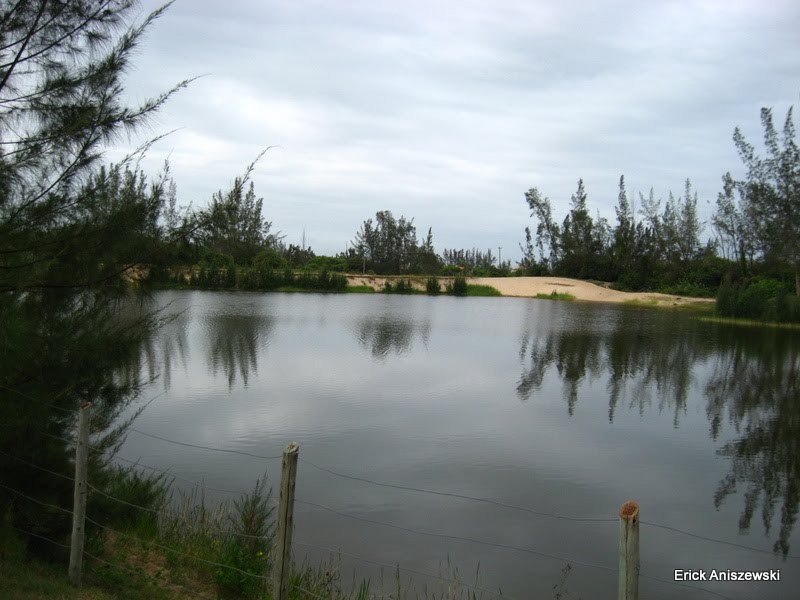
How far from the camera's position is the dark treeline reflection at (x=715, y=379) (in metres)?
9.17

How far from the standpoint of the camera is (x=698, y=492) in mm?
8758

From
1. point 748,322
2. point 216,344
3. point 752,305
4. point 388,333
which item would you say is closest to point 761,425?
point 216,344

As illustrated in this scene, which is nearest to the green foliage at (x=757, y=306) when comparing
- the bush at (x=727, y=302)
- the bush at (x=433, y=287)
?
A: the bush at (x=727, y=302)

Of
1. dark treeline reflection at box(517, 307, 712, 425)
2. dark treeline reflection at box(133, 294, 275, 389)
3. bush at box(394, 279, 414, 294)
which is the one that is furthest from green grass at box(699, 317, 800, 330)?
bush at box(394, 279, 414, 294)

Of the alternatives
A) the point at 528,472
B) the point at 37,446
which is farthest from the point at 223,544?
the point at 528,472

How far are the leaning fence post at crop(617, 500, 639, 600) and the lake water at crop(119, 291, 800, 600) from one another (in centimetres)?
281

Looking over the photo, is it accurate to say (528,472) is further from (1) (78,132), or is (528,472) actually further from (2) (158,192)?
(1) (78,132)

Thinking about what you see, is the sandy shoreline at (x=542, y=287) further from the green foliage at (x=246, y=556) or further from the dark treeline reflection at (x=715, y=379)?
the green foliage at (x=246, y=556)

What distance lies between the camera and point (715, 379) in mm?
17047

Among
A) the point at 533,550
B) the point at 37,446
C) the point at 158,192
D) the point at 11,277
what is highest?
the point at 158,192

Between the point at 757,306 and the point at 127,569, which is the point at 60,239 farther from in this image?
the point at 757,306

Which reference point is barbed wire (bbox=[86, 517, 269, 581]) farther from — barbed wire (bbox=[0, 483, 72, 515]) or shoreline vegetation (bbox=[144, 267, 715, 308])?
shoreline vegetation (bbox=[144, 267, 715, 308])

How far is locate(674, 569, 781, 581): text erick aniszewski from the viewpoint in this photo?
21.4 ft

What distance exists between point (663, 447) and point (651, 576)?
4761 millimetres
